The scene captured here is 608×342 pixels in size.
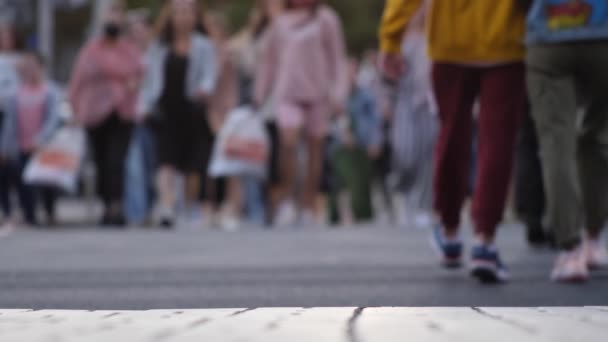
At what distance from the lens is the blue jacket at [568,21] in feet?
17.3

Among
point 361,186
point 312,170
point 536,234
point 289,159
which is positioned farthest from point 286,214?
point 536,234

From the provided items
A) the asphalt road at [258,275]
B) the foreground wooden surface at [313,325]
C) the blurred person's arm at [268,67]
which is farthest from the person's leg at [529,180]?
the blurred person's arm at [268,67]

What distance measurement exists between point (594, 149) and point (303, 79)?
5.58 m

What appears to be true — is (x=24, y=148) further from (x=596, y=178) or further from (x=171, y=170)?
(x=596, y=178)

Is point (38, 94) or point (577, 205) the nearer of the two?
point (577, 205)

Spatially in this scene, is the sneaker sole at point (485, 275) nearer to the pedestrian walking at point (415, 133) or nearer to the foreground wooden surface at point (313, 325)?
the foreground wooden surface at point (313, 325)

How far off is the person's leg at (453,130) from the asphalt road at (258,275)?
0.40m

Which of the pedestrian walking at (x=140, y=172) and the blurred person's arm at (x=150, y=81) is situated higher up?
the blurred person's arm at (x=150, y=81)

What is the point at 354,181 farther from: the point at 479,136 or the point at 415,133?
the point at 479,136

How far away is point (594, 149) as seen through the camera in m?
5.78

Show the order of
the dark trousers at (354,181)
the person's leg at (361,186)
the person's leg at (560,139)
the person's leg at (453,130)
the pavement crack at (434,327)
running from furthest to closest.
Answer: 1. the person's leg at (361,186)
2. the dark trousers at (354,181)
3. the person's leg at (453,130)
4. the person's leg at (560,139)
5. the pavement crack at (434,327)

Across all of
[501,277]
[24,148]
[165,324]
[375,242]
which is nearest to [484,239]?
[501,277]

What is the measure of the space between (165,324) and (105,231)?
783 centimetres

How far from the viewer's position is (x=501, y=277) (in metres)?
5.48
